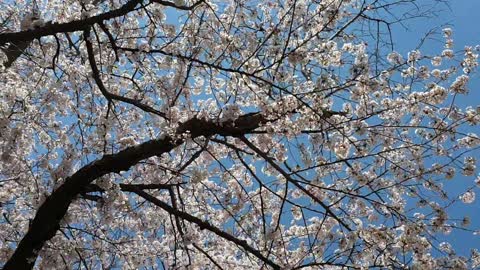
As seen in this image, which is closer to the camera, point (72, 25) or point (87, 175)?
point (72, 25)

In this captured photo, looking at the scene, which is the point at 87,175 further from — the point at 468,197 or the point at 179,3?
the point at 468,197

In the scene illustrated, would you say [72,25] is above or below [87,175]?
above

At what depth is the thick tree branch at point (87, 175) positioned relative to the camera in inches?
187

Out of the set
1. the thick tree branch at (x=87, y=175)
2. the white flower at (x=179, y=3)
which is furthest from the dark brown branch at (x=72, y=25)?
the thick tree branch at (x=87, y=175)

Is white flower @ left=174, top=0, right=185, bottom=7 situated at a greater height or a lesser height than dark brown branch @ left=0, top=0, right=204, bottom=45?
greater

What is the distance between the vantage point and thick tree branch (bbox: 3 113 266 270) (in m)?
4.75

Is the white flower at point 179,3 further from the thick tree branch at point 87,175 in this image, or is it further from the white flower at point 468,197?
the white flower at point 468,197

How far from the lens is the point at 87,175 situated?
186 inches

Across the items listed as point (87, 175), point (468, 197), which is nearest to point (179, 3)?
point (87, 175)

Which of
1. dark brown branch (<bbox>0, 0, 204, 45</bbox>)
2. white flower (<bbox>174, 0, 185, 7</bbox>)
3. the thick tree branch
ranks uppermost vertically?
white flower (<bbox>174, 0, 185, 7</bbox>)

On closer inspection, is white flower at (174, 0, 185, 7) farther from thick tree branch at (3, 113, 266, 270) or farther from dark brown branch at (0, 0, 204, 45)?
thick tree branch at (3, 113, 266, 270)

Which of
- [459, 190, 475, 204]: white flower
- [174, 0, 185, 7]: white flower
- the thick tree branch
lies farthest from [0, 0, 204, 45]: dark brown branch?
[459, 190, 475, 204]: white flower

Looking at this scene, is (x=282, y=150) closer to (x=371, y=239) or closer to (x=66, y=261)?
(x=371, y=239)

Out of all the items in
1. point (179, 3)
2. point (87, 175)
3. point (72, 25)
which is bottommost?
point (87, 175)
